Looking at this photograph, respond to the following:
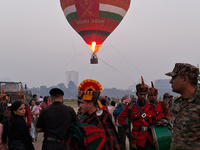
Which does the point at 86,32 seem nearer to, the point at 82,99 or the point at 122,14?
the point at 122,14

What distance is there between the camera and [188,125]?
3.28m

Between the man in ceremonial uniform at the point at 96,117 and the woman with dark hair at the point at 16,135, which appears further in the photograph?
the woman with dark hair at the point at 16,135

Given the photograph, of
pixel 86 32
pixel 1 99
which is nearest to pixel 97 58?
pixel 86 32

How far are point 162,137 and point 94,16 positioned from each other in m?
17.9

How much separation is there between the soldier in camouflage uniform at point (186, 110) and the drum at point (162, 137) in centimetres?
220

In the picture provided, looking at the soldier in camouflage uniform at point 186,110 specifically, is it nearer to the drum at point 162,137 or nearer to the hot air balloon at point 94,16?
the drum at point 162,137

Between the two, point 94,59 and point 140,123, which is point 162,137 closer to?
point 140,123

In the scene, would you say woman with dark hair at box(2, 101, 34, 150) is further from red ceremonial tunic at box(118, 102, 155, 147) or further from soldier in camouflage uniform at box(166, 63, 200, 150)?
soldier in camouflage uniform at box(166, 63, 200, 150)

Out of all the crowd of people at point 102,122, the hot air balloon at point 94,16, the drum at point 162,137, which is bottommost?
the drum at point 162,137

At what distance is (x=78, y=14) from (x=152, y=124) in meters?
17.8

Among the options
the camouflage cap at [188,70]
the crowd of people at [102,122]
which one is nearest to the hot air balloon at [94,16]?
the crowd of people at [102,122]

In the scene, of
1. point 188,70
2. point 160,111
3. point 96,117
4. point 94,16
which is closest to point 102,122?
point 96,117

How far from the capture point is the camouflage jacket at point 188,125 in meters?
3.23

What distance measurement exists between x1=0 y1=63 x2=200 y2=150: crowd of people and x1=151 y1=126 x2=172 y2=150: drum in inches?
1.4
